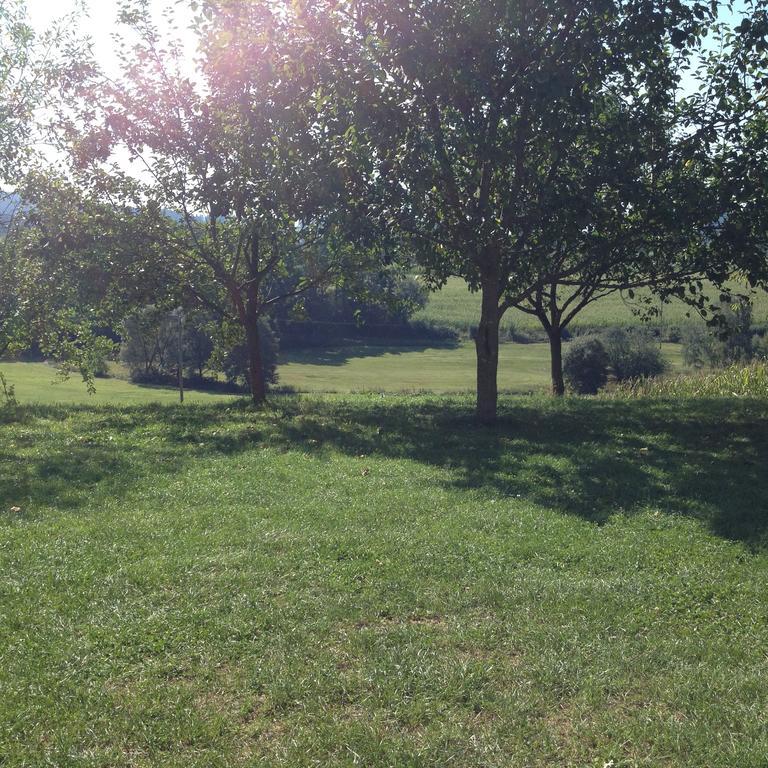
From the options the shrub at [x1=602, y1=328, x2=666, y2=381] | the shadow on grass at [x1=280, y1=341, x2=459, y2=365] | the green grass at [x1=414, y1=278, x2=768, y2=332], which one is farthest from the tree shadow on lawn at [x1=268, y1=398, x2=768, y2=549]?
the shadow on grass at [x1=280, y1=341, x2=459, y2=365]

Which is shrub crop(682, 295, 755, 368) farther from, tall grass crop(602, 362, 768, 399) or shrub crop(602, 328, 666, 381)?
tall grass crop(602, 362, 768, 399)

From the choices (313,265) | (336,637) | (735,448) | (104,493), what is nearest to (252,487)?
(104,493)

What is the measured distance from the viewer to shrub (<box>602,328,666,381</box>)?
35656mm

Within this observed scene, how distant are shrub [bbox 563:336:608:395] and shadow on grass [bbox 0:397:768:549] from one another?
765 inches

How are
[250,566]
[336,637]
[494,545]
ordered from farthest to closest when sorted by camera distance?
[494,545]
[250,566]
[336,637]

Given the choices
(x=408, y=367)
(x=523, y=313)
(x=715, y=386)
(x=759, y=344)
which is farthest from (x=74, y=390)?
(x=523, y=313)

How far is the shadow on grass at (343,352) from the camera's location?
5947 cm

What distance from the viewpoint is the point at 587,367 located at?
1367 inches

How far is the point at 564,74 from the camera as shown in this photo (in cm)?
1056

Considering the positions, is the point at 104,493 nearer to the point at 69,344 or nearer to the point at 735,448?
the point at 735,448

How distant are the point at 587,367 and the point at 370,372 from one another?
2079 centimetres

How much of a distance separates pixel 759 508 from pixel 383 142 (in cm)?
647

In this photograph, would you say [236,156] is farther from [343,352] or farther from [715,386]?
[343,352]

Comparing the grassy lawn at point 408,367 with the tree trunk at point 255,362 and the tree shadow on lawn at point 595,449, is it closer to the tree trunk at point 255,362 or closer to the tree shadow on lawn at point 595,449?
the tree trunk at point 255,362
